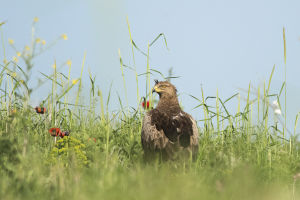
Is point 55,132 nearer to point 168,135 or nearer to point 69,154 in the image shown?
point 69,154

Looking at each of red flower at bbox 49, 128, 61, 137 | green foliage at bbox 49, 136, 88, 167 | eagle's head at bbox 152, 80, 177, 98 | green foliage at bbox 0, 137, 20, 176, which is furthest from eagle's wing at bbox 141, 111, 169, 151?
green foliage at bbox 0, 137, 20, 176

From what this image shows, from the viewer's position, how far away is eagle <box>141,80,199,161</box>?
207 inches

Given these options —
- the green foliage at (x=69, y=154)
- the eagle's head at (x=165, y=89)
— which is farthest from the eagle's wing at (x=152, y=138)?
the eagle's head at (x=165, y=89)

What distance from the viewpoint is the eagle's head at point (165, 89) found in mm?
6492

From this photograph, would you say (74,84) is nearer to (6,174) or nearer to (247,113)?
(6,174)

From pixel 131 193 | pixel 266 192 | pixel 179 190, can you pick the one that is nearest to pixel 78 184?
pixel 131 193

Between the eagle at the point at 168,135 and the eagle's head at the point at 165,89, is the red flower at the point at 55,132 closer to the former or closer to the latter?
the eagle at the point at 168,135

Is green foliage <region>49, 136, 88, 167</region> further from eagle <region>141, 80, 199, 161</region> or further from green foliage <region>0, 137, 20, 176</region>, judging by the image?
eagle <region>141, 80, 199, 161</region>

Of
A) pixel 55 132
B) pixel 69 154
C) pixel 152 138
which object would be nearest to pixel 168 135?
pixel 152 138

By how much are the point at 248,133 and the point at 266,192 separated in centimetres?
265

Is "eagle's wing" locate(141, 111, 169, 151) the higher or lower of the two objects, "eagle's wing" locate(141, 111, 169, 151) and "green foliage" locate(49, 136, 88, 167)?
the higher

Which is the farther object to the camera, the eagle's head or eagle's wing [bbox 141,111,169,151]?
the eagle's head

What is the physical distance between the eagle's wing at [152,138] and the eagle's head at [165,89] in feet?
3.34

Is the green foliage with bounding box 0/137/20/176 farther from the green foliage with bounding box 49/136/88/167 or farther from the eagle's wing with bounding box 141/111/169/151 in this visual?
the eagle's wing with bounding box 141/111/169/151
